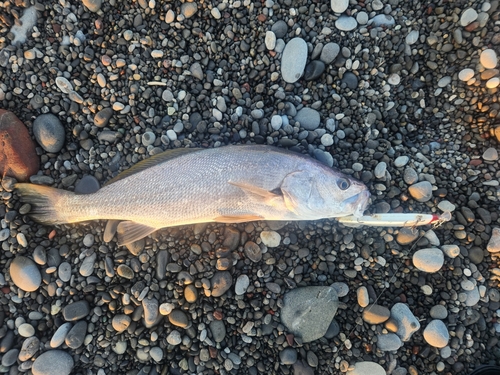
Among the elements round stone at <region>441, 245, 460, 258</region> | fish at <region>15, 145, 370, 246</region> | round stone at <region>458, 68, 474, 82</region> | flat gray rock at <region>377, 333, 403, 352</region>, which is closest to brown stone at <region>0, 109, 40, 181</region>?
fish at <region>15, 145, 370, 246</region>

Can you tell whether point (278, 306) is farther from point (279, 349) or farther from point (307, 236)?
point (307, 236)

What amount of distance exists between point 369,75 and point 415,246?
192 centimetres

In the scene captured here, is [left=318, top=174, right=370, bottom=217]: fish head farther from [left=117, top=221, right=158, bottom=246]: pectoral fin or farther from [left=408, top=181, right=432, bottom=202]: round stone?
[left=117, top=221, right=158, bottom=246]: pectoral fin

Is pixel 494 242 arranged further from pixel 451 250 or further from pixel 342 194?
pixel 342 194

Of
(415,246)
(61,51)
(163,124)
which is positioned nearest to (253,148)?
(163,124)

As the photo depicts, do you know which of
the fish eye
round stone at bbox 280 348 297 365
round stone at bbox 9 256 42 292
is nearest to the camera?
the fish eye

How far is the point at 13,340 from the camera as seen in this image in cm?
328

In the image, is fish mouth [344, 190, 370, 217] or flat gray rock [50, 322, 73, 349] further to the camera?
flat gray rock [50, 322, 73, 349]

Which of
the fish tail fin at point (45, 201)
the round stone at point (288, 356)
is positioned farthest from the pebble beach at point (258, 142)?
the fish tail fin at point (45, 201)

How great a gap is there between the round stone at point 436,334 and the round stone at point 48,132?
435 centimetres

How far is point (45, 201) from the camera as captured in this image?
333 cm

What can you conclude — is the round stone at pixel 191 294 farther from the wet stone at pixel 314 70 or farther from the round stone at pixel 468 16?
the round stone at pixel 468 16

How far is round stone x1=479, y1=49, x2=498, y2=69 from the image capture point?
3297 millimetres

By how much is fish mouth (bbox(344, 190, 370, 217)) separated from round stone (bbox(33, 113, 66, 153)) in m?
3.13
